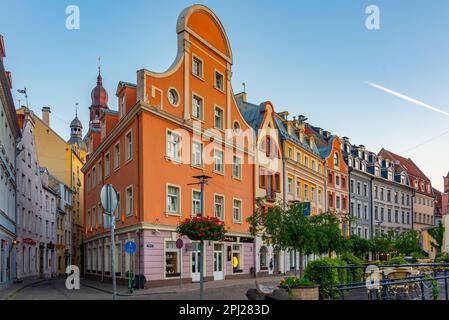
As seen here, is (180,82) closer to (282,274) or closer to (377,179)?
(282,274)

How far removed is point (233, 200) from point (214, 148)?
4249 millimetres

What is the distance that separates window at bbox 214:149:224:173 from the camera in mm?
31281

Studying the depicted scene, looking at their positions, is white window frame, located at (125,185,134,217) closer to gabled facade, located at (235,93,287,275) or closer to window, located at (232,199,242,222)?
window, located at (232,199,242,222)

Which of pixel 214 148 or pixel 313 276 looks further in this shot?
pixel 214 148

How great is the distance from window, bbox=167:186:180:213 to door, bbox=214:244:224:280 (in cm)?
455

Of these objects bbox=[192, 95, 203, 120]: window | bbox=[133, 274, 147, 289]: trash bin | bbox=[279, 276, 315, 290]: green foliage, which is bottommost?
bbox=[133, 274, 147, 289]: trash bin

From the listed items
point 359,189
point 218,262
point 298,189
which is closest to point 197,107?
point 218,262

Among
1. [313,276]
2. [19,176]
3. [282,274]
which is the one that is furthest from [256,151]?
[313,276]

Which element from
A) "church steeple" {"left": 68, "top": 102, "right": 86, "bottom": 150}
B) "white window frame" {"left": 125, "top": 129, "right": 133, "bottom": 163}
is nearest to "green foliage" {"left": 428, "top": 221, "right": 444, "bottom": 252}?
"white window frame" {"left": 125, "top": 129, "right": 133, "bottom": 163}

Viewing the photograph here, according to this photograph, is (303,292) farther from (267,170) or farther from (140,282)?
(267,170)

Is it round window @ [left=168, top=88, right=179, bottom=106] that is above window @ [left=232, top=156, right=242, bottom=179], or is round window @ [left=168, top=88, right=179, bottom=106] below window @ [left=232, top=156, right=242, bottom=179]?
above

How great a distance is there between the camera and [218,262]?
1209 inches
